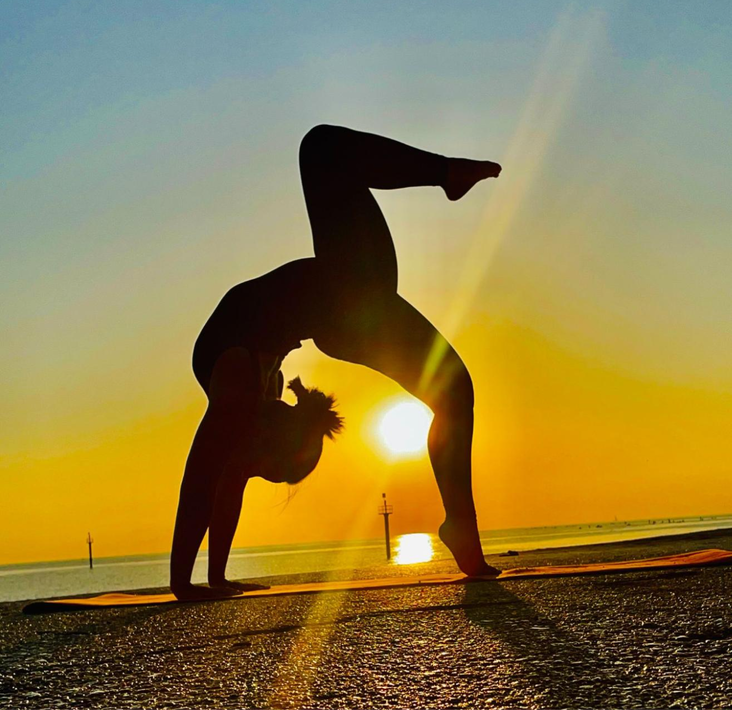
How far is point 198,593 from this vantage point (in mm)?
5352

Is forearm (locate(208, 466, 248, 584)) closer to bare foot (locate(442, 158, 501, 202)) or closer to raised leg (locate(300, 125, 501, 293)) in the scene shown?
raised leg (locate(300, 125, 501, 293))

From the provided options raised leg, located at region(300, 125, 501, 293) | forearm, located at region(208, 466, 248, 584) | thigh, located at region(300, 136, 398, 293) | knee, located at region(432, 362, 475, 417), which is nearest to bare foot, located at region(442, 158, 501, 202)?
raised leg, located at region(300, 125, 501, 293)

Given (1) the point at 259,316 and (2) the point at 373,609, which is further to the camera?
(1) the point at 259,316

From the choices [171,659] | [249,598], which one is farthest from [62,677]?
[249,598]

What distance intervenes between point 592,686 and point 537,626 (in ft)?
3.03

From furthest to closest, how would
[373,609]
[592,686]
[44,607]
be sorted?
[44,607], [373,609], [592,686]

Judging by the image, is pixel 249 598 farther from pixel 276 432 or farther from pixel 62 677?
pixel 62 677

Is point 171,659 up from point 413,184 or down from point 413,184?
down

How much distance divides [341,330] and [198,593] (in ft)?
5.95

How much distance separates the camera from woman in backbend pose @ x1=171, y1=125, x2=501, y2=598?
5.52 meters

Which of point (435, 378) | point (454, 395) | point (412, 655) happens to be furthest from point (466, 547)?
point (412, 655)

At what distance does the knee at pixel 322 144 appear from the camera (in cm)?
580

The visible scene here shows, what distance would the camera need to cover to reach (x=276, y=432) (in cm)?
620

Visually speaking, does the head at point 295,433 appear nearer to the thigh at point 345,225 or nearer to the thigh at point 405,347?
the thigh at point 405,347
